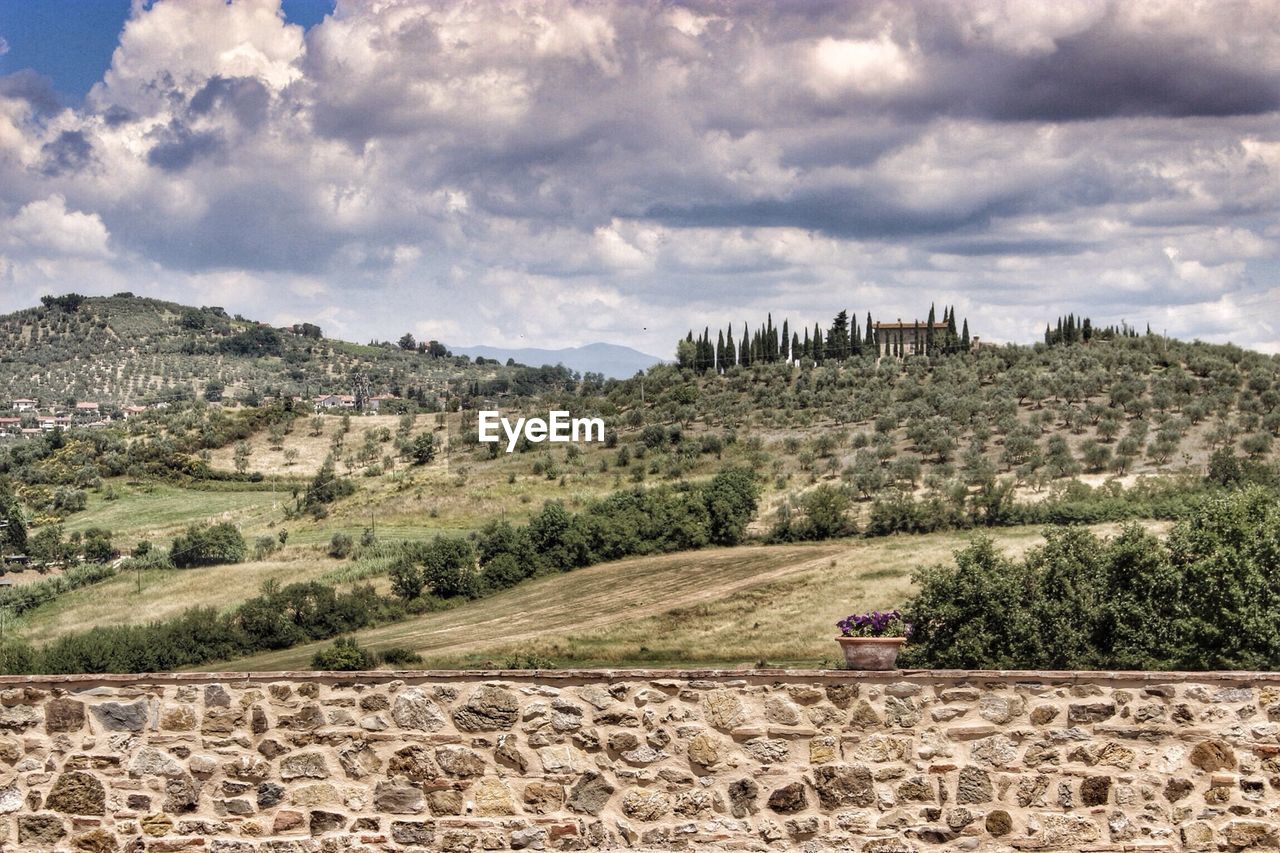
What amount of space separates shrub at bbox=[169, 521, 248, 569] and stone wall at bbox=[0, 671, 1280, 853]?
8973cm

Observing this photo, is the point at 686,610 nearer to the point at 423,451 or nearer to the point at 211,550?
the point at 211,550

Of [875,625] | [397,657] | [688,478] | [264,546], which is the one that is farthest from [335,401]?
[875,625]

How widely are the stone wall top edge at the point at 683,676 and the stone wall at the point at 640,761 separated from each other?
2cm

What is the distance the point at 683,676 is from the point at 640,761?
54 cm

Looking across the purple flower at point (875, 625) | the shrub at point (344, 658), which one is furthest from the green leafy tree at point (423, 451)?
the purple flower at point (875, 625)

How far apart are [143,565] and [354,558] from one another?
1644cm

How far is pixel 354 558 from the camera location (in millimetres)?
89938

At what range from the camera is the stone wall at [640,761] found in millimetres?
7465

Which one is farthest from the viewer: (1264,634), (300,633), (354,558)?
(354,558)

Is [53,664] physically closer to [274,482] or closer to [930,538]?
[930,538]

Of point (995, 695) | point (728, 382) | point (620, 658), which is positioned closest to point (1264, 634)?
point (995, 695)

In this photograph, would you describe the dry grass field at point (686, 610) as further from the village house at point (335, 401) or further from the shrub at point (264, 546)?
the village house at point (335, 401)

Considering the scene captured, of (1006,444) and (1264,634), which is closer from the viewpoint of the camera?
(1264,634)

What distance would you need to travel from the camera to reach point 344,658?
53.4 meters
